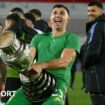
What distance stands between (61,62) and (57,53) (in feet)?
1.17

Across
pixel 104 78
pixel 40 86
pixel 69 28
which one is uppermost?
pixel 40 86

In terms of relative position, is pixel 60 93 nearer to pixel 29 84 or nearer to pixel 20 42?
pixel 29 84

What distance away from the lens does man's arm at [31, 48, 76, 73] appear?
4541 mm

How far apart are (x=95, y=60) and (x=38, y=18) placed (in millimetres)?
3825

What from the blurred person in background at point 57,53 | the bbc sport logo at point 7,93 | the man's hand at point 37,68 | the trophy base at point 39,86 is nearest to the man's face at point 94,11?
the blurred person in background at point 57,53

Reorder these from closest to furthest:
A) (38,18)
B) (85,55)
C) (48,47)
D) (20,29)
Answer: (48,47) < (85,55) < (20,29) < (38,18)

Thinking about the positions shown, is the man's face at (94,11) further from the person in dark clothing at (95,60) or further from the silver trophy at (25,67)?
the silver trophy at (25,67)

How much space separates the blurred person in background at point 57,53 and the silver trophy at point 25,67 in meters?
0.16

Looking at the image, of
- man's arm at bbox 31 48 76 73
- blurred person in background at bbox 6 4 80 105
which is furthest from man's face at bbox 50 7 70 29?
man's arm at bbox 31 48 76 73

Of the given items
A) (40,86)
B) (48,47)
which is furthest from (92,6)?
(40,86)

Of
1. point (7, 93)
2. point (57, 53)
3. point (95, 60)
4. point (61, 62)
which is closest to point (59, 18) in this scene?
point (57, 53)

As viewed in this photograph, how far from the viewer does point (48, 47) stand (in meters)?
5.40

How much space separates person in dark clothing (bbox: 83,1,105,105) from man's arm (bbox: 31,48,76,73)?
0.79 m

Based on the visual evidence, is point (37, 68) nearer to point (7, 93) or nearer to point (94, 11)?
point (94, 11)
